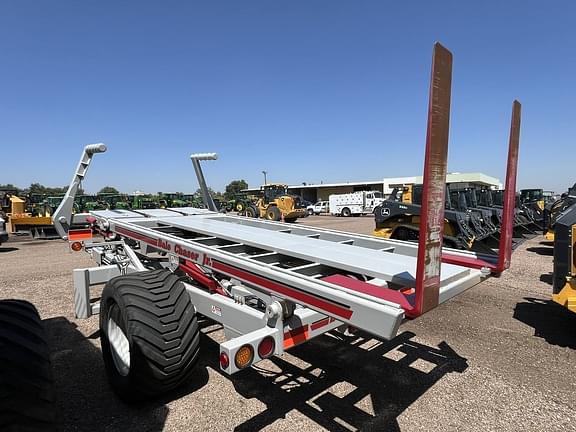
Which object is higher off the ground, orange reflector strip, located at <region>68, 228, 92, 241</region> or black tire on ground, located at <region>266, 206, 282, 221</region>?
orange reflector strip, located at <region>68, 228, 92, 241</region>

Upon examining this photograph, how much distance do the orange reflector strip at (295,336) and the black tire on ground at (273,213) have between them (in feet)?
65.3

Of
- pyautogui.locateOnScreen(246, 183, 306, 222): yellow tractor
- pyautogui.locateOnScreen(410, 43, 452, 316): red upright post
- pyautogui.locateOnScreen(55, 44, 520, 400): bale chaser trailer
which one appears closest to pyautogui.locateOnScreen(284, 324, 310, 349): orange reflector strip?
pyautogui.locateOnScreen(55, 44, 520, 400): bale chaser trailer

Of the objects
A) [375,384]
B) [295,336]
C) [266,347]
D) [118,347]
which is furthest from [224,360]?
[375,384]

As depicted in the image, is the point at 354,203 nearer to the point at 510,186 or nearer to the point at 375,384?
the point at 375,384

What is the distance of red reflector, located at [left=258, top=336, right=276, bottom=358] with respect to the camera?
2.09m

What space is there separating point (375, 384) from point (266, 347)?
1618 mm

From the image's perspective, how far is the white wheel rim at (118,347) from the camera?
2967 millimetres

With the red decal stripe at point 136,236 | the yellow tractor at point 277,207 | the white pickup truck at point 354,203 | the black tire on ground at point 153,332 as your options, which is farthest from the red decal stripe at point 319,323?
the white pickup truck at point 354,203

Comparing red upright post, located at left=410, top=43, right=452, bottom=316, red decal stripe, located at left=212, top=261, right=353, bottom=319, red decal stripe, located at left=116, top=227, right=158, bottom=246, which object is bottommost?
red decal stripe, located at left=212, top=261, right=353, bottom=319

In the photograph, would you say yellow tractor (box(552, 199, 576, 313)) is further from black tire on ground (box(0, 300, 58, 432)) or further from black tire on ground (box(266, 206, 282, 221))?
black tire on ground (box(266, 206, 282, 221))

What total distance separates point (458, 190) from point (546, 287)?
5.82m

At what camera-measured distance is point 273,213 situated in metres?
22.6

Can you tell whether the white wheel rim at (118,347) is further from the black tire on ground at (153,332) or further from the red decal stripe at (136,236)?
the red decal stripe at (136,236)

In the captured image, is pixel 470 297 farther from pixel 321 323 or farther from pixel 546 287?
pixel 321 323
